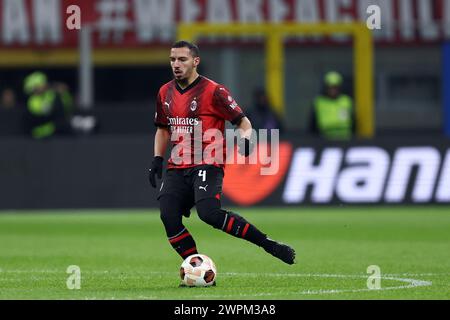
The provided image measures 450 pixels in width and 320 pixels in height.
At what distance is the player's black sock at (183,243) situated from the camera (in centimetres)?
1207

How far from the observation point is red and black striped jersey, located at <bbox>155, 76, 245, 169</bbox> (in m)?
12.1

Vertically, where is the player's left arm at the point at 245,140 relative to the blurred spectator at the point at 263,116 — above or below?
above

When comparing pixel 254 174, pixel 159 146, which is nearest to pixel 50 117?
pixel 254 174

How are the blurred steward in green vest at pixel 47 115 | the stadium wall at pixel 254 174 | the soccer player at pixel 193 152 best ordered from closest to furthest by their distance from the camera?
the soccer player at pixel 193 152 < the stadium wall at pixel 254 174 < the blurred steward in green vest at pixel 47 115

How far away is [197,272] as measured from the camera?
1177 centimetres

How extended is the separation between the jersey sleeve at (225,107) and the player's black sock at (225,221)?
755 millimetres

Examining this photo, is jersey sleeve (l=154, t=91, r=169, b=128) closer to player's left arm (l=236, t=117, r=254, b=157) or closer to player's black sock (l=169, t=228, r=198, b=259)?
player's left arm (l=236, t=117, r=254, b=157)

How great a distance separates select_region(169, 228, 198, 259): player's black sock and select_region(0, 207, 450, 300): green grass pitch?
0.32 m

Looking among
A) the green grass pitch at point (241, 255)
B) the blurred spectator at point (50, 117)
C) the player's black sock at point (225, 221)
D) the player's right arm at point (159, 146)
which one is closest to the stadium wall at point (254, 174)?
the green grass pitch at point (241, 255)

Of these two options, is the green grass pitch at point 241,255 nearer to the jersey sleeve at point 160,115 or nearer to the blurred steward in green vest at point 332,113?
the jersey sleeve at point 160,115

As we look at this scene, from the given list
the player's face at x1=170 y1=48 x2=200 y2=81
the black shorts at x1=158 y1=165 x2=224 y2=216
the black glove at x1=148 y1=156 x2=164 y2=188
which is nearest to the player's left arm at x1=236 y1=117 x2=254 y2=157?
the black shorts at x1=158 y1=165 x2=224 y2=216

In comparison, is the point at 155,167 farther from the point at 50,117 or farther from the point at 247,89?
the point at 247,89

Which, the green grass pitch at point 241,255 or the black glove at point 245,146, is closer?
the green grass pitch at point 241,255
